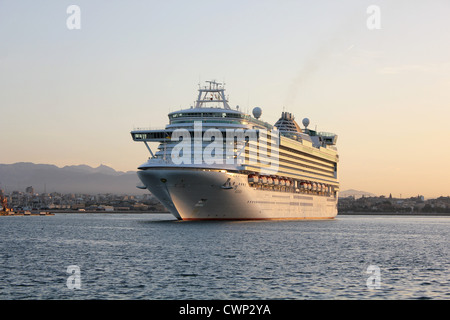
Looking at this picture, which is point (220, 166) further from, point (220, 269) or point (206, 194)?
point (220, 269)

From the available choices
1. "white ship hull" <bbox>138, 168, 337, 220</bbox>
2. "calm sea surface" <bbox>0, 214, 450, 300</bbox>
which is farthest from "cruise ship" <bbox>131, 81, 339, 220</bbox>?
"calm sea surface" <bbox>0, 214, 450, 300</bbox>

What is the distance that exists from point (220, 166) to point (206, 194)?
452 centimetres

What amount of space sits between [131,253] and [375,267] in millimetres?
18564

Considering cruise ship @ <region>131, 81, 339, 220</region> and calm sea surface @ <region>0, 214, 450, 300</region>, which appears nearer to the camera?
calm sea surface @ <region>0, 214, 450, 300</region>

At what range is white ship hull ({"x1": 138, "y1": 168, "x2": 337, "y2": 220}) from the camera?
244 ft

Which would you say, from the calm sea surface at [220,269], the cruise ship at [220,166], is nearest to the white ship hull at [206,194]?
the cruise ship at [220,166]

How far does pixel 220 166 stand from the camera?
7862 centimetres

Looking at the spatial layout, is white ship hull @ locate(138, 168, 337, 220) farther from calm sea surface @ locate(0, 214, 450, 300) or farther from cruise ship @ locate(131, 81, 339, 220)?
calm sea surface @ locate(0, 214, 450, 300)

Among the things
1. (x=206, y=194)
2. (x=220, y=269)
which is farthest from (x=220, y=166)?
(x=220, y=269)

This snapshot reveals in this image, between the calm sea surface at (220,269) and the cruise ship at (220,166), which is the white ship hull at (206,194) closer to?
the cruise ship at (220,166)

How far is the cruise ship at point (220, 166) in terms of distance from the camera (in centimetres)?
7569

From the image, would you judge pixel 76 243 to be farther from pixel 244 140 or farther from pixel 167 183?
pixel 244 140

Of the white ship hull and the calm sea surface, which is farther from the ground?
the white ship hull
